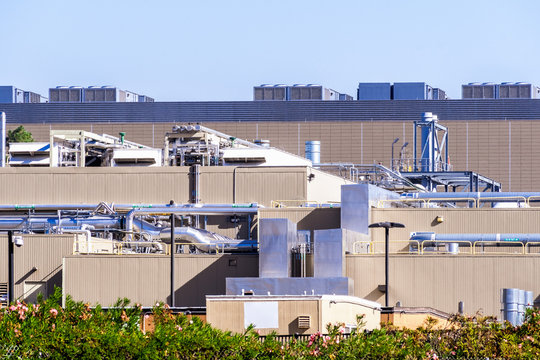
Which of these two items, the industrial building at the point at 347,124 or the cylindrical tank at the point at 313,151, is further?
the industrial building at the point at 347,124

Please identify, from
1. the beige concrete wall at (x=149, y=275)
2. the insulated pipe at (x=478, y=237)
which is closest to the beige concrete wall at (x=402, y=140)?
the insulated pipe at (x=478, y=237)

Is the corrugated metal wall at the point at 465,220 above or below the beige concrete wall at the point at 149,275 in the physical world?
above

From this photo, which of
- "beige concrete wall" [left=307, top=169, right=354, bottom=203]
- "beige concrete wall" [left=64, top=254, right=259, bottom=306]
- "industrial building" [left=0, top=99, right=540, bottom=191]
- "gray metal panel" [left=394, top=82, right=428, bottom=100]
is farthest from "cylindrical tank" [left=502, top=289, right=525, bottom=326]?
"gray metal panel" [left=394, top=82, right=428, bottom=100]

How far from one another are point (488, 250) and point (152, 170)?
18.7m

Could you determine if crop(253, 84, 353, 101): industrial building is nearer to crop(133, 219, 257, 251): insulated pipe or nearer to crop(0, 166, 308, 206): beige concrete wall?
crop(0, 166, 308, 206): beige concrete wall

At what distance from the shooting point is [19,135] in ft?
278

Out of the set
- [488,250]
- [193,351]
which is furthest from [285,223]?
[193,351]

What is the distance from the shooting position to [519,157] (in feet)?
280

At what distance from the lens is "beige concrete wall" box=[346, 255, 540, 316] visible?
160ft

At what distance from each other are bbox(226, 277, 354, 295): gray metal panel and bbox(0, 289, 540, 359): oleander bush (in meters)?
21.1

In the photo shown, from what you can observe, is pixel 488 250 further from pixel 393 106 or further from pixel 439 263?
pixel 393 106

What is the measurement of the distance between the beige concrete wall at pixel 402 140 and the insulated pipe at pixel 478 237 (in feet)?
106

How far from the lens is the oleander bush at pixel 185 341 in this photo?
2244 centimetres

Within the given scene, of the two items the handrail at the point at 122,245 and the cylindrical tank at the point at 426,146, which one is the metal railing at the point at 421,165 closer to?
the cylindrical tank at the point at 426,146
